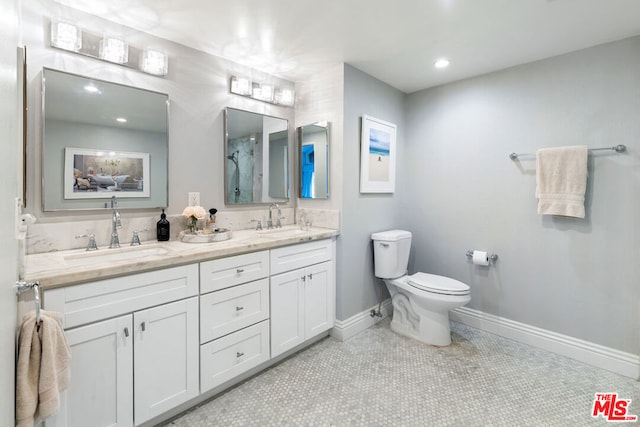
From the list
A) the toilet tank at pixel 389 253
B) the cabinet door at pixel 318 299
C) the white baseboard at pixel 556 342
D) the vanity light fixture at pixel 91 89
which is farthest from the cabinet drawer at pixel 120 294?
the white baseboard at pixel 556 342

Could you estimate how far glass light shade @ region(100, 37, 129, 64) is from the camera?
174 centimetres

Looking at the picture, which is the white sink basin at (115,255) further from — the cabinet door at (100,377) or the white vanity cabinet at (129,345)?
the cabinet door at (100,377)

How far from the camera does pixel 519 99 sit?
2.42 m

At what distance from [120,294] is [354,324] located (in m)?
1.79

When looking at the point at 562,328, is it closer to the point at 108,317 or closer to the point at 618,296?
the point at 618,296

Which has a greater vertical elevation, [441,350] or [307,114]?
[307,114]

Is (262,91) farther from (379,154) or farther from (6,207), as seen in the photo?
(6,207)

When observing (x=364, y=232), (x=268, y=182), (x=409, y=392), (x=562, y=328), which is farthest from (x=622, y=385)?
(x=268, y=182)

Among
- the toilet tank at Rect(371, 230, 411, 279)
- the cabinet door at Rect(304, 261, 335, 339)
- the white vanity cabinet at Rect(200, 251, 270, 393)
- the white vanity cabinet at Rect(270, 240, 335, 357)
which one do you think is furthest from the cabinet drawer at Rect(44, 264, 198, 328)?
the toilet tank at Rect(371, 230, 411, 279)

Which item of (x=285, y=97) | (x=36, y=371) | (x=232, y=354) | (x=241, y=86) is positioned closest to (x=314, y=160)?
(x=285, y=97)

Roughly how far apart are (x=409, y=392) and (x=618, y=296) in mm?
1597

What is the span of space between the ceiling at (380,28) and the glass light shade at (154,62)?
0.15m

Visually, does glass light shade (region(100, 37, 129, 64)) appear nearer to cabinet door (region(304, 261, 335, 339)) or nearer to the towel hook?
the towel hook

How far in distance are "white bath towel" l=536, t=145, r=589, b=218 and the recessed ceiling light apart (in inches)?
38.5
